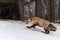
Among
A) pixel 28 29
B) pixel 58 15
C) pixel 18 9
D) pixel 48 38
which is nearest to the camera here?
pixel 48 38

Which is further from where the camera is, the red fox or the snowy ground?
the red fox

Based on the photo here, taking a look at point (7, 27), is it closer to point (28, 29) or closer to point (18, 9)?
point (28, 29)

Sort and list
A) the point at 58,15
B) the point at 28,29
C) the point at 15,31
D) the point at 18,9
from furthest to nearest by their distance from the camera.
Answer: the point at 18,9, the point at 58,15, the point at 28,29, the point at 15,31

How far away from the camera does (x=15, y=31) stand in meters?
4.11

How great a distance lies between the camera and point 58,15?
515cm

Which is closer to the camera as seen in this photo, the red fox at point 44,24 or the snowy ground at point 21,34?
the snowy ground at point 21,34

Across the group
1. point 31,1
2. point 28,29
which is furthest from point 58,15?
point 28,29

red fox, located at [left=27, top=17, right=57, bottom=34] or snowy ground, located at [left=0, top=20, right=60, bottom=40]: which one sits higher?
red fox, located at [left=27, top=17, right=57, bottom=34]

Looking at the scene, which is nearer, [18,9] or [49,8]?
[49,8]

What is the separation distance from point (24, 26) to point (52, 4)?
1.00m

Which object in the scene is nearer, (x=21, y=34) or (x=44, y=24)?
(x=21, y=34)

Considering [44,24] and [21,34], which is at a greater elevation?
[44,24]

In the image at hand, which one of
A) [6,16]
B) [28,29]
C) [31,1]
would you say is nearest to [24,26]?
[28,29]

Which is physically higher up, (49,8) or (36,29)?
(49,8)
